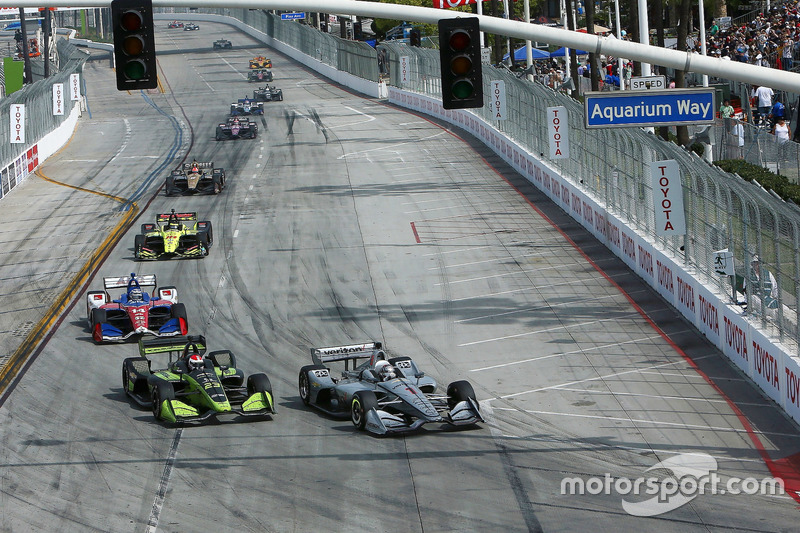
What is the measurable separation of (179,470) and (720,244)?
1009 centimetres

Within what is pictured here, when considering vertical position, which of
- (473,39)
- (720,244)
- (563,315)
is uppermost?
(473,39)

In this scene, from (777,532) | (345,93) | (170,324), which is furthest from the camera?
(345,93)

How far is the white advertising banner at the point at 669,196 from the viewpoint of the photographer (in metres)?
21.6

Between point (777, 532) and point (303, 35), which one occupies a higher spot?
point (303, 35)

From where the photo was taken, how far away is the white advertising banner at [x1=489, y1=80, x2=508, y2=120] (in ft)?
140

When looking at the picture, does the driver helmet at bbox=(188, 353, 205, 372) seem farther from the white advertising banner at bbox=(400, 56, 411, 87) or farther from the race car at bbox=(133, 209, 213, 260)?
the white advertising banner at bbox=(400, 56, 411, 87)

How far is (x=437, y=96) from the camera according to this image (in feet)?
199

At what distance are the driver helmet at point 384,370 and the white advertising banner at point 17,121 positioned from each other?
95.4 ft

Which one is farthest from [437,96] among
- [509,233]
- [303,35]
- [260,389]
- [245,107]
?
[260,389]

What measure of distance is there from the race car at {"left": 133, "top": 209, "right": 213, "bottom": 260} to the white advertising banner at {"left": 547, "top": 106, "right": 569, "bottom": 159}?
32.3 feet

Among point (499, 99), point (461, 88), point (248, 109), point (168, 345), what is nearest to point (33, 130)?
point (248, 109)

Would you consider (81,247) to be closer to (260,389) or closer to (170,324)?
(170,324)

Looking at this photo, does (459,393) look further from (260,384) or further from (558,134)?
(558,134)

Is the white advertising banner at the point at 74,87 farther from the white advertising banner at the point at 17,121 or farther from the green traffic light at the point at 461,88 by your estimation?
the green traffic light at the point at 461,88
